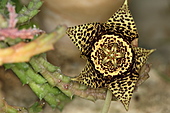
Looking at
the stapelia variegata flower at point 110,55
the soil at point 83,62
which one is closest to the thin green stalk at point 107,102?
the stapelia variegata flower at point 110,55

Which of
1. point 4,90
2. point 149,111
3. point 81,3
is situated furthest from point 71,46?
point 149,111

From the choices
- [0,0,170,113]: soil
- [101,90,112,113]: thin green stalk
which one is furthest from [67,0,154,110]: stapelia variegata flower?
[0,0,170,113]: soil

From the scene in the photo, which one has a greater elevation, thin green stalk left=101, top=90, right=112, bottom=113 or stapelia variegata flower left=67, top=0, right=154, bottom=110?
stapelia variegata flower left=67, top=0, right=154, bottom=110

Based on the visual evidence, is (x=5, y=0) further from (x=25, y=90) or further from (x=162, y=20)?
(x=162, y=20)

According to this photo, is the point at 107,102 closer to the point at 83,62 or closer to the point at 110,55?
the point at 110,55

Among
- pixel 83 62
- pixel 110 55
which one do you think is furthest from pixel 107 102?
pixel 83 62

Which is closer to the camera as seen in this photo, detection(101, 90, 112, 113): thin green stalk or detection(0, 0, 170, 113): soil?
detection(101, 90, 112, 113): thin green stalk

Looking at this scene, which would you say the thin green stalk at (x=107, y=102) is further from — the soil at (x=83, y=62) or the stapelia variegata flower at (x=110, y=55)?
the soil at (x=83, y=62)

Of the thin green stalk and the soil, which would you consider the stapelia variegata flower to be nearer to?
the thin green stalk
